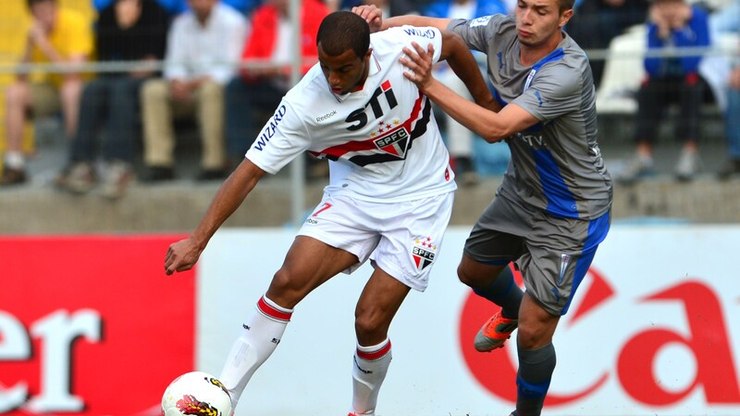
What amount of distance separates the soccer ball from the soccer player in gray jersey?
5.40ft

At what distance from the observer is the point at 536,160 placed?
21.5 ft

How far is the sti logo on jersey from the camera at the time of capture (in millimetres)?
6402

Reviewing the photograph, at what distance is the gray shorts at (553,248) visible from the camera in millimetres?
6586

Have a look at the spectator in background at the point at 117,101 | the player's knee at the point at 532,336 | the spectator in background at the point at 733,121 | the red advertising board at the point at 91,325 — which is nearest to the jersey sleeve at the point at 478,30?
the player's knee at the point at 532,336

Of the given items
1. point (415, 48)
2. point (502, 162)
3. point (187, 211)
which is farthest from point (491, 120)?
point (187, 211)

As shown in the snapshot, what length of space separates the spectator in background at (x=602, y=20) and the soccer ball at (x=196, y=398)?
5085 mm

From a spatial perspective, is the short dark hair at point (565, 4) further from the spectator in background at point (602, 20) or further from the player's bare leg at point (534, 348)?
the spectator in background at point (602, 20)

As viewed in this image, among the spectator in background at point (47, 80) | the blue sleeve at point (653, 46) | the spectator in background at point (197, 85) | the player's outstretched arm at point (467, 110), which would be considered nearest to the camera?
the player's outstretched arm at point (467, 110)

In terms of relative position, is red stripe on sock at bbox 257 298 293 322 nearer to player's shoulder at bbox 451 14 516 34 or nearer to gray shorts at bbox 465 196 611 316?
gray shorts at bbox 465 196 611 316

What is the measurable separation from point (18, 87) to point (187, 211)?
1878mm

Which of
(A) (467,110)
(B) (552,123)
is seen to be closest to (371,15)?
(A) (467,110)

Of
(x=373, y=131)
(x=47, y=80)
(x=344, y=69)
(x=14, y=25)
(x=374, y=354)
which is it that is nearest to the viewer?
(x=344, y=69)

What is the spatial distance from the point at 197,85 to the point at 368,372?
13.9ft

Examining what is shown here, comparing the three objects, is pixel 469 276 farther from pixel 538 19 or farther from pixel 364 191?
pixel 538 19
